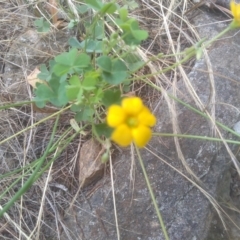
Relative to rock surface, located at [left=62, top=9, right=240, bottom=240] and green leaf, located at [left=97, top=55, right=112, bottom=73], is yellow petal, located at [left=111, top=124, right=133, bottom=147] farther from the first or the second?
rock surface, located at [left=62, top=9, right=240, bottom=240]

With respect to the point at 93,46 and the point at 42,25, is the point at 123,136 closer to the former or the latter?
the point at 93,46

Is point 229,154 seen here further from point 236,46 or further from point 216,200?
point 236,46

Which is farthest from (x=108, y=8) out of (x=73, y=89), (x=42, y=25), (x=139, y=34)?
(x=42, y=25)

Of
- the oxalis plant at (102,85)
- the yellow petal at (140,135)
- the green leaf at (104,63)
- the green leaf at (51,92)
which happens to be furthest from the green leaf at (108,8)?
the yellow petal at (140,135)

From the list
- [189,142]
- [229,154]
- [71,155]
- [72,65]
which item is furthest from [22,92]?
[229,154]

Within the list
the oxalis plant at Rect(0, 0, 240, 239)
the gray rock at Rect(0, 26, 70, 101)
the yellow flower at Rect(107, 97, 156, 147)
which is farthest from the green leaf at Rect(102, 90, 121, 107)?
the gray rock at Rect(0, 26, 70, 101)

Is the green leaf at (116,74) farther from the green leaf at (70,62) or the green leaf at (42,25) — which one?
the green leaf at (42,25)
